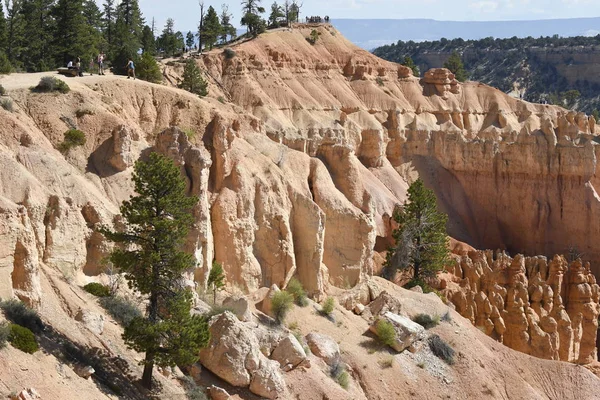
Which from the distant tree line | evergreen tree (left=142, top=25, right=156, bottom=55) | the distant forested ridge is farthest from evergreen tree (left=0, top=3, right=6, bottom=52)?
the distant forested ridge

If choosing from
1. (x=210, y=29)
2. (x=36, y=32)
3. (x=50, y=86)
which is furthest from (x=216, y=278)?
(x=210, y=29)

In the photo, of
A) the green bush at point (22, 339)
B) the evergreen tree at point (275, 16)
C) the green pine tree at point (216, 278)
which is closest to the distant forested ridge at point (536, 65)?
the evergreen tree at point (275, 16)

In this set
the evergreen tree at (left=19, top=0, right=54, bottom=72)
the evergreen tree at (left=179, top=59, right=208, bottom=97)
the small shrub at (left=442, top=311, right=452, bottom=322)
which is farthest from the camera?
the evergreen tree at (left=19, top=0, right=54, bottom=72)

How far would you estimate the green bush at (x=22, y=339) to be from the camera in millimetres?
23000

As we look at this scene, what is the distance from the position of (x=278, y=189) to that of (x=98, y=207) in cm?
1025

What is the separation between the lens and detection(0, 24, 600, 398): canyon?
31.2 metres

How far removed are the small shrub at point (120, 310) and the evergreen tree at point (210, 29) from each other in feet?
177

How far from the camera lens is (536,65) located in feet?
509

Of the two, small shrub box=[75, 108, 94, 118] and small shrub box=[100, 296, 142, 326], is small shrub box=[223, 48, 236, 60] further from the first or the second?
small shrub box=[100, 296, 142, 326]

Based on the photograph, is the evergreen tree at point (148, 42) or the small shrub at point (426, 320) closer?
the small shrub at point (426, 320)

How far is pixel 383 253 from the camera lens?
5447cm

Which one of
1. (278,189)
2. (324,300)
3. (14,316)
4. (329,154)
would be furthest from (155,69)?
(14,316)

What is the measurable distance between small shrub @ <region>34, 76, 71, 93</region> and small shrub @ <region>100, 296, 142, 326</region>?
11.7m

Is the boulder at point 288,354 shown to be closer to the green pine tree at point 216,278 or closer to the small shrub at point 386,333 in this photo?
the green pine tree at point 216,278
